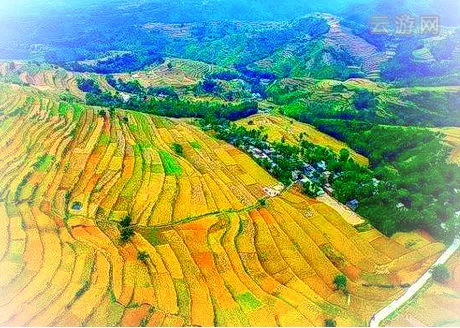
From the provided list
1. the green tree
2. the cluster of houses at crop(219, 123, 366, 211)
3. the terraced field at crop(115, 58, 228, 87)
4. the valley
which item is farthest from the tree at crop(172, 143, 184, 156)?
the terraced field at crop(115, 58, 228, 87)

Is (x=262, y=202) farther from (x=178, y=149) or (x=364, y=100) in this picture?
(x=364, y=100)

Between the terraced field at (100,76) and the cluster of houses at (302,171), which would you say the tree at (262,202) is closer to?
the cluster of houses at (302,171)

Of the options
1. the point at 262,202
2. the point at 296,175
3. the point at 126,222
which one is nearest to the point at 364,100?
the point at 296,175

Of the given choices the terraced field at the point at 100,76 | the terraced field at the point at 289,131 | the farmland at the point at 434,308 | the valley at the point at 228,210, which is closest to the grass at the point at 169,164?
the valley at the point at 228,210

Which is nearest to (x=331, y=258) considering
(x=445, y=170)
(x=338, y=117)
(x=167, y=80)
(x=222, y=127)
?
(x=445, y=170)

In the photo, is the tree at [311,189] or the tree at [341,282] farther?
the tree at [311,189]

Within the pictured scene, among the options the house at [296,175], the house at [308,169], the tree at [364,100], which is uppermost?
the house at [296,175]

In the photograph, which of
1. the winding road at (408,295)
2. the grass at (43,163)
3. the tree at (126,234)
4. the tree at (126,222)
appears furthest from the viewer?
the grass at (43,163)
